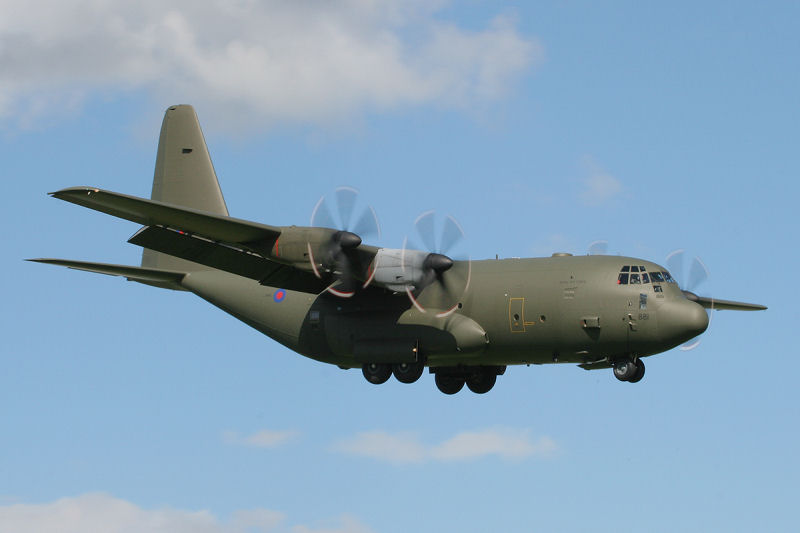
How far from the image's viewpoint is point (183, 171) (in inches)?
1347

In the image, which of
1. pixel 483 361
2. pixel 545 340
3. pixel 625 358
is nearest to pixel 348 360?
pixel 483 361

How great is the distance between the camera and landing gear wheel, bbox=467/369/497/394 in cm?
2959

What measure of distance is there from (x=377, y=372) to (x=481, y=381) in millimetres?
3268

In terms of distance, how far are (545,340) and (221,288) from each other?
9792 millimetres

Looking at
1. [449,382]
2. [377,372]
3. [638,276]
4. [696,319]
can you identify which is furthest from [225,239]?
Result: [696,319]

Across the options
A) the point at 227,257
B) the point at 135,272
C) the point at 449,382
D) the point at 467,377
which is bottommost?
the point at 449,382

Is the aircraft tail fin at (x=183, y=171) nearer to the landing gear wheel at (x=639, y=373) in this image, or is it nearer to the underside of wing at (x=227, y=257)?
the underside of wing at (x=227, y=257)

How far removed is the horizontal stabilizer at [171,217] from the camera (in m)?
23.8

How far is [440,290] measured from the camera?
27.5 m

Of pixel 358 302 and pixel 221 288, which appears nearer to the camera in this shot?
pixel 358 302

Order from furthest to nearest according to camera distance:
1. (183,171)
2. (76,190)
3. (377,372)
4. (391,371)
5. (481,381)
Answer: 1. (183,171)
2. (481,381)
3. (391,371)
4. (377,372)
5. (76,190)

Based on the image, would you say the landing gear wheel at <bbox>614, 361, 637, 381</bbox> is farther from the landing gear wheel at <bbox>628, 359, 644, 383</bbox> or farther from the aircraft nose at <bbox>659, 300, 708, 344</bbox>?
the aircraft nose at <bbox>659, 300, 708, 344</bbox>

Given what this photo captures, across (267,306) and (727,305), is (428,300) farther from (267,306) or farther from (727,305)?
(727,305)

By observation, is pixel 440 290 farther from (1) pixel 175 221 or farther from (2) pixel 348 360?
(1) pixel 175 221
